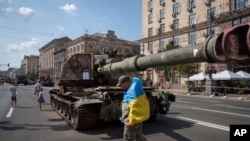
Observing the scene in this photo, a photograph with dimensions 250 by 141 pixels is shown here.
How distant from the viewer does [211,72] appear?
91.0 feet

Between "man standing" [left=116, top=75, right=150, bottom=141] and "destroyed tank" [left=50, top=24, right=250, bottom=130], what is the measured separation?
51 centimetres

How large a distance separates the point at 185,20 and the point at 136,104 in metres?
40.1

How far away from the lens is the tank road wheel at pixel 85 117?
819cm

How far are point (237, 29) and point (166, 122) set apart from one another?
6.98 m

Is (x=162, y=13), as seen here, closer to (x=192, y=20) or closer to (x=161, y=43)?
(x=161, y=43)

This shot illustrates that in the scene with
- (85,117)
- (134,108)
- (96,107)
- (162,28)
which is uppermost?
(162,28)

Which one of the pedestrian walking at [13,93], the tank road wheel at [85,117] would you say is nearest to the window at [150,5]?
the pedestrian walking at [13,93]

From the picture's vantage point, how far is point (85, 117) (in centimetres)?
828

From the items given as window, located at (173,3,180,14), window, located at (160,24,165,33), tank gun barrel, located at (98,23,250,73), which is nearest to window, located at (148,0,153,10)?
window, located at (160,24,165,33)

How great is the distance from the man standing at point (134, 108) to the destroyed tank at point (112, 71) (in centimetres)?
51

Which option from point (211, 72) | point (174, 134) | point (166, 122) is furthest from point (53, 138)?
point (211, 72)

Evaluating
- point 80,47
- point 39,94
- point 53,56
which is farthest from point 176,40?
point 53,56

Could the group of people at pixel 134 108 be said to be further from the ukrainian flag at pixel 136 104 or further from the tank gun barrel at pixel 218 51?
the tank gun barrel at pixel 218 51

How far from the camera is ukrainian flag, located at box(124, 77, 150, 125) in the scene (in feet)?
17.2
